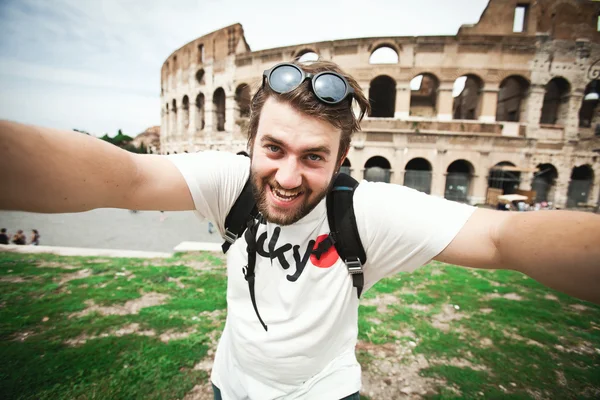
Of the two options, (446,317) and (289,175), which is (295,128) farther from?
(446,317)

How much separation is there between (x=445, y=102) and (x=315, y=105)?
55.7 feet

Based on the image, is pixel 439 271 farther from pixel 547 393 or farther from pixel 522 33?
pixel 522 33

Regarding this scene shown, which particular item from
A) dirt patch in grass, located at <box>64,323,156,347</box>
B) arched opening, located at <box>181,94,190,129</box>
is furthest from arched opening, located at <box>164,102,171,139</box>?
dirt patch in grass, located at <box>64,323,156,347</box>

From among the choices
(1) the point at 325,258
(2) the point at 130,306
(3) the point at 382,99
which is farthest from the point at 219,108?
(1) the point at 325,258

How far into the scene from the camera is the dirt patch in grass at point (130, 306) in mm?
3113

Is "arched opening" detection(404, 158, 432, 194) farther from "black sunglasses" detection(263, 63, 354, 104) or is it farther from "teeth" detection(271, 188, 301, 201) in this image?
"teeth" detection(271, 188, 301, 201)

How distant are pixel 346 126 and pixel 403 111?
16.0 metres

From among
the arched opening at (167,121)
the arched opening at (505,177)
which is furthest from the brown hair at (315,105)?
the arched opening at (167,121)

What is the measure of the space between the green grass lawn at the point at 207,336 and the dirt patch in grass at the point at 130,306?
1 cm

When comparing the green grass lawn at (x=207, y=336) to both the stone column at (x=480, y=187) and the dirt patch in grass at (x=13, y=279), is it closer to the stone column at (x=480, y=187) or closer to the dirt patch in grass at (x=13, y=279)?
the dirt patch in grass at (x=13, y=279)

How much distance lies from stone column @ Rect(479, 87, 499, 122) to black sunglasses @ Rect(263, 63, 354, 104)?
1757 cm

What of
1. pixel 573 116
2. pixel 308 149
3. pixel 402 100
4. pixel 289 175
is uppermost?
pixel 402 100

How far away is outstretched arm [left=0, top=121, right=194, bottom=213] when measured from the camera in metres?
0.63

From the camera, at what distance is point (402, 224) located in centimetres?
107
